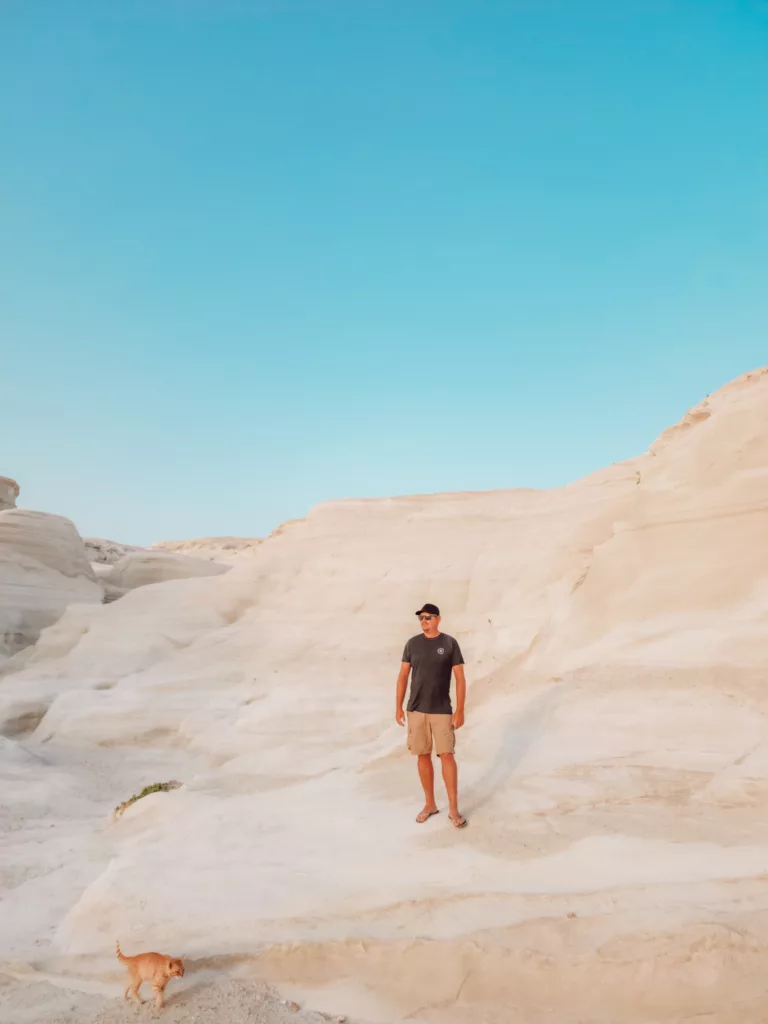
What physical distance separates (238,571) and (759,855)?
58.4ft

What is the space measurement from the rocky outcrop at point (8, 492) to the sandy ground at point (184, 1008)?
44170mm

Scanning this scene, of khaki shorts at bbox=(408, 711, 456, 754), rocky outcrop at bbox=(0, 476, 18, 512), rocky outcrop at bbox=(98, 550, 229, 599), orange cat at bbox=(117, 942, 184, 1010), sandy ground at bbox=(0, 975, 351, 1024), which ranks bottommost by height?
sandy ground at bbox=(0, 975, 351, 1024)

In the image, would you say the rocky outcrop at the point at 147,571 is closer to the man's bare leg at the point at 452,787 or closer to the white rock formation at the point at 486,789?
the white rock formation at the point at 486,789

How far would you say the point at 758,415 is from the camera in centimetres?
1035

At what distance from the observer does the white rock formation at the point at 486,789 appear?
4.57 m

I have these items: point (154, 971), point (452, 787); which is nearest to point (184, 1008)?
point (154, 971)

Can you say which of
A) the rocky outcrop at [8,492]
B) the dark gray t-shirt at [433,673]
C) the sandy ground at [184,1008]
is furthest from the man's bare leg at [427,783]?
the rocky outcrop at [8,492]

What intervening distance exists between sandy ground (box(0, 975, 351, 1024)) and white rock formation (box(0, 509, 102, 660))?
18321 mm

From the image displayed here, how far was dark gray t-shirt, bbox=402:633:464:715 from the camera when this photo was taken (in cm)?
660

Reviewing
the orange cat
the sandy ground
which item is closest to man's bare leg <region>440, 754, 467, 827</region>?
the sandy ground

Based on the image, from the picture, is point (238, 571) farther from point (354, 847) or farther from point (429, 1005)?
point (429, 1005)

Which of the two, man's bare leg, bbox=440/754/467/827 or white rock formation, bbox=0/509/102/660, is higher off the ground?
white rock formation, bbox=0/509/102/660

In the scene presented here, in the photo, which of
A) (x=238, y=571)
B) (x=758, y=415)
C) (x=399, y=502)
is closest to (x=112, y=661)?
(x=238, y=571)

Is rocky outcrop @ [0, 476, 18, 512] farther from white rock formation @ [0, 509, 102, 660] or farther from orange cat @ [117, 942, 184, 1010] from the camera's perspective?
orange cat @ [117, 942, 184, 1010]
